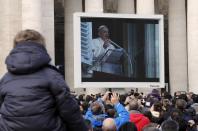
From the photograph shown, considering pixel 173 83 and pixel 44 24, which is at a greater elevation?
pixel 44 24

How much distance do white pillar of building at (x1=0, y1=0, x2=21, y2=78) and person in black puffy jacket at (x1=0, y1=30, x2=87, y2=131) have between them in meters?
52.4

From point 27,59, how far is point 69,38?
61421 mm

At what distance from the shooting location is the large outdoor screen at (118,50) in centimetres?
3403

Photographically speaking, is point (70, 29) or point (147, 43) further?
point (70, 29)

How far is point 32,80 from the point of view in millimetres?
7199

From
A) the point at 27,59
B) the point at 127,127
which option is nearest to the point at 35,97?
the point at 27,59

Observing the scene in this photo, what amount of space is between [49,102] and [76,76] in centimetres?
2574

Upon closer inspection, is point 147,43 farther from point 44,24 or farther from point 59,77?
point 59,77

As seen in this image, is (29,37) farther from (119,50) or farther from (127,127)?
(119,50)

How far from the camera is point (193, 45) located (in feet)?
209

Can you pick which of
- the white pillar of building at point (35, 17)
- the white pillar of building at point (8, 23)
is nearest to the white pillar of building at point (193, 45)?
the white pillar of building at point (35, 17)

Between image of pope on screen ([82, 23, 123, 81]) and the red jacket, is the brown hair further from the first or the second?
image of pope on screen ([82, 23, 123, 81])

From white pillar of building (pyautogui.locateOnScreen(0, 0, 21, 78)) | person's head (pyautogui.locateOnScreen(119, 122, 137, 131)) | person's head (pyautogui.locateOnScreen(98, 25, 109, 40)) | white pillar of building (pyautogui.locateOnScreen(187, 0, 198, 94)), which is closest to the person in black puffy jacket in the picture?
person's head (pyautogui.locateOnScreen(119, 122, 137, 131))

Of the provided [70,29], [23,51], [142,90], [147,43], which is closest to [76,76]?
[147,43]
